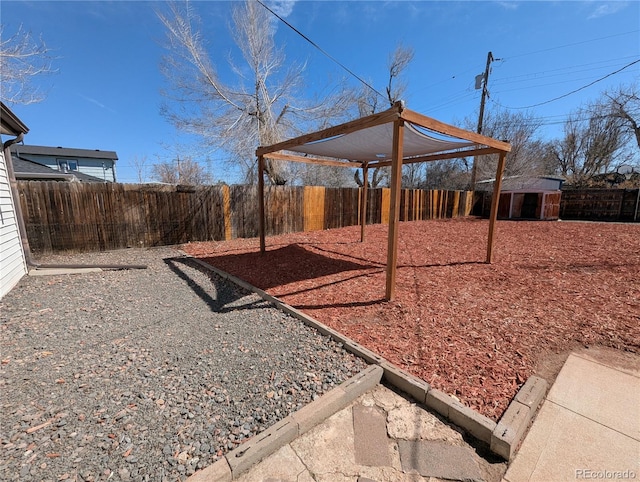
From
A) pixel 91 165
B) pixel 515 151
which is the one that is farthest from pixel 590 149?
pixel 91 165

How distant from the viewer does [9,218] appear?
4348 millimetres

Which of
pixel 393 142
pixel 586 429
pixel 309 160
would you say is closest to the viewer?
pixel 586 429

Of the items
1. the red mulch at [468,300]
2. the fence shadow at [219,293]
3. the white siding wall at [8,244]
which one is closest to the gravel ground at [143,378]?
the fence shadow at [219,293]

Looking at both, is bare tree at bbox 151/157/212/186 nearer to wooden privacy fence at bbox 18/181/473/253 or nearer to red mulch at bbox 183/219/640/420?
wooden privacy fence at bbox 18/181/473/253

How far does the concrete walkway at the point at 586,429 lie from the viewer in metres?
1.44

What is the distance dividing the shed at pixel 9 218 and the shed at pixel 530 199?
58.7 ft

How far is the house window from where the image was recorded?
19.3m

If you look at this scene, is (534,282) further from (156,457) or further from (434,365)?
(156,457)

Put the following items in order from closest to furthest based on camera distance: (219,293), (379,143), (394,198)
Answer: (394,198) → (219,293) → (379,143)

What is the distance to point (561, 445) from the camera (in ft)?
5.17

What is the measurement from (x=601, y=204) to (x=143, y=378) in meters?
19.7

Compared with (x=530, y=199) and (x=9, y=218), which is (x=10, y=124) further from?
(x=530, y=199)

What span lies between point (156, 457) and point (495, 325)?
3.11m

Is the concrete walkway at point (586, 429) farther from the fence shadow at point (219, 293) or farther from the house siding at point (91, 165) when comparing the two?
the house siding at point (91, 165)
